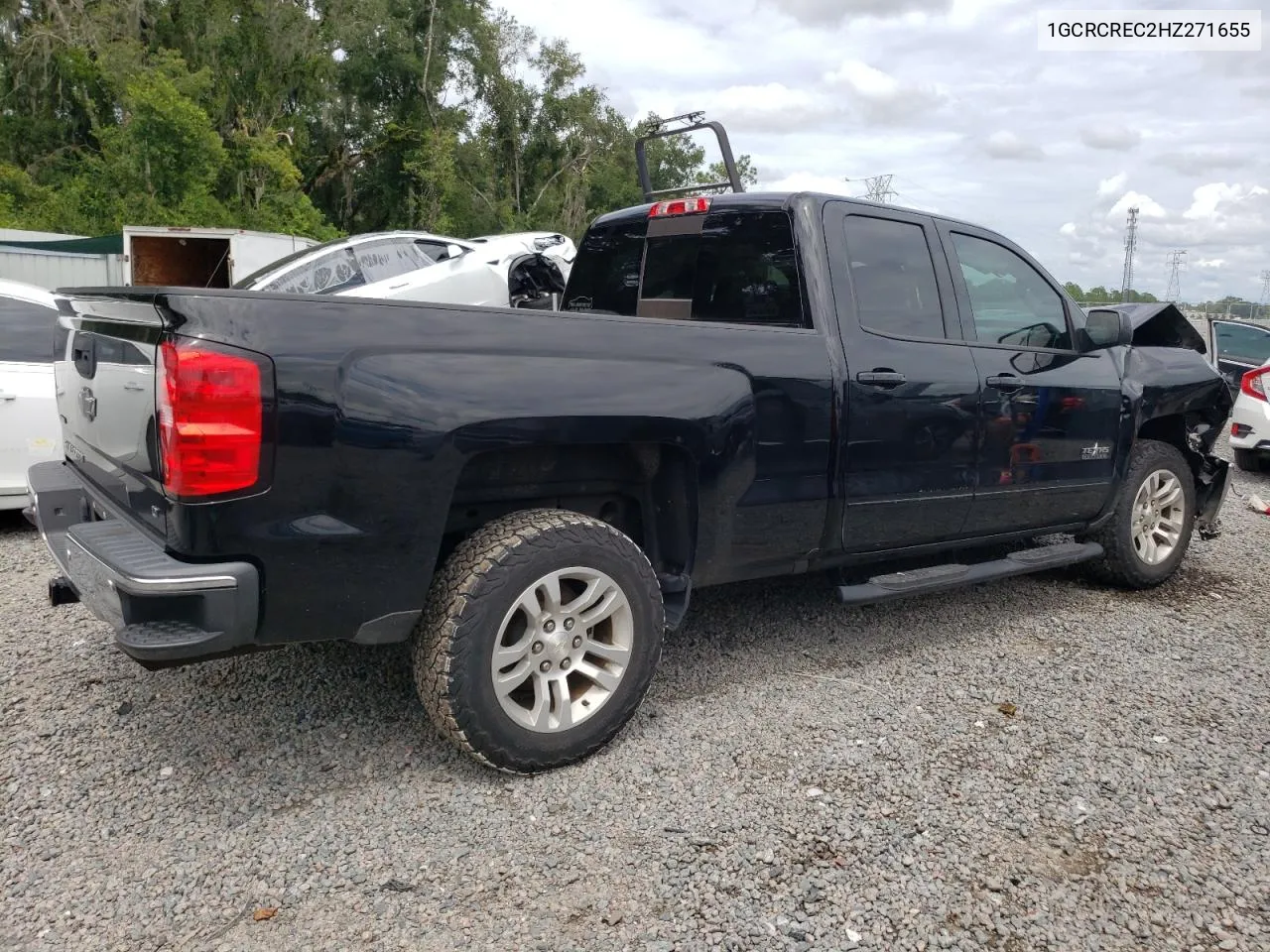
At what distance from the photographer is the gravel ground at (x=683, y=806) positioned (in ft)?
7.68

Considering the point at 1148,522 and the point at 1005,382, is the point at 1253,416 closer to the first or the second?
the point at 1148,522

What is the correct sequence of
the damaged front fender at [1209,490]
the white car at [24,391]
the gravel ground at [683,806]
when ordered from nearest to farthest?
the gravel ground at [683,806] → the damaged front fender at [1209,490] → the white car at [24,391]

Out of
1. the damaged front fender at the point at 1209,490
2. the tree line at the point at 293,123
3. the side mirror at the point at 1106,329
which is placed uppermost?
the tree line at the point at 293,123

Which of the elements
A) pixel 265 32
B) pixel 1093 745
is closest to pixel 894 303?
pixel 1093 745

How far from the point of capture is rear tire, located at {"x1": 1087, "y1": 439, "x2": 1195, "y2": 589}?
4.97 m

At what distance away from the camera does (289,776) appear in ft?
9.71

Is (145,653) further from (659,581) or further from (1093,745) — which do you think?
(1093,745)

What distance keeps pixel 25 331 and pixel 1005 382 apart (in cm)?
564

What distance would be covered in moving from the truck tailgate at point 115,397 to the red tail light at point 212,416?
14 centimetres

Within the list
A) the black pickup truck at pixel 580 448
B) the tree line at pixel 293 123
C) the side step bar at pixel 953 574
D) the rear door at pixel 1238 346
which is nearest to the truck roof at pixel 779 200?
the black pickup truck at pixel 580 448

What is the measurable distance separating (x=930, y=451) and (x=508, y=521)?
1869 millimetres

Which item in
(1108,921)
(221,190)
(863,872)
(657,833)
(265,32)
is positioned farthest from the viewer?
(265,32)

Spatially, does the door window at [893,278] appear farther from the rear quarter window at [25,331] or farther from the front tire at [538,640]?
the rear quarter window at [25,331]

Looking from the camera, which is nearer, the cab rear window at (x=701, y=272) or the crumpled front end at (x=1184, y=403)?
the cab rear window at (x=701, y=272)
